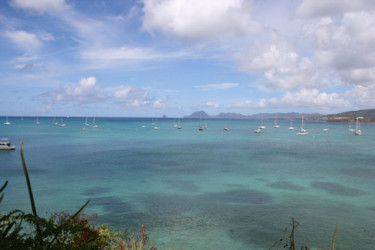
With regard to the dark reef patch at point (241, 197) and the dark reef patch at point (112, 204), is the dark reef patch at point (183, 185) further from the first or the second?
the dark reef patch at point (112, 204)

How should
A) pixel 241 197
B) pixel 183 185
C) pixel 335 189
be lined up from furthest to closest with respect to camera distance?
1. pixel 183 185
2. pixel 335 189
3. pixel 241 197

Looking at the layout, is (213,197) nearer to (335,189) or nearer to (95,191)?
(95,191)

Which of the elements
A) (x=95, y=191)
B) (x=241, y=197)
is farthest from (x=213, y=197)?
(x=95, y=191)

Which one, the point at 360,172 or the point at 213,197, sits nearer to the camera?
the point at 213,197

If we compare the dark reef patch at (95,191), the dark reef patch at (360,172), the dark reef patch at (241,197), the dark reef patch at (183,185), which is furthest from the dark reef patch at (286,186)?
the dark reef patch at (95,191)

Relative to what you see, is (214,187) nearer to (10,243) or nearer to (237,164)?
(237,164)

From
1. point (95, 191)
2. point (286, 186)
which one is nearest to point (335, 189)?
point (286, 186)

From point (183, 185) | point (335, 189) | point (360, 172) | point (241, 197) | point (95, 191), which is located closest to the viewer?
point (241, 197)

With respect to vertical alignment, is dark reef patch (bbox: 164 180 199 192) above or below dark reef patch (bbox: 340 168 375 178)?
above

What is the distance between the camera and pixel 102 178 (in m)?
30.2

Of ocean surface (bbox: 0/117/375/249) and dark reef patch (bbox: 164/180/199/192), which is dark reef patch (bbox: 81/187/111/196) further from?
dark reef patch (bbox: 164/180/199/192)

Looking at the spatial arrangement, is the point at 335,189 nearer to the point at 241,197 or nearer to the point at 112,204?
the point at 241,197

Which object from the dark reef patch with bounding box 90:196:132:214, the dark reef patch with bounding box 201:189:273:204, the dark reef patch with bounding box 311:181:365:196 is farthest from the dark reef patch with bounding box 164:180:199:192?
the dark reef patch with bounding box 311:181:365:196

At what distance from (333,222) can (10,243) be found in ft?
61.9
